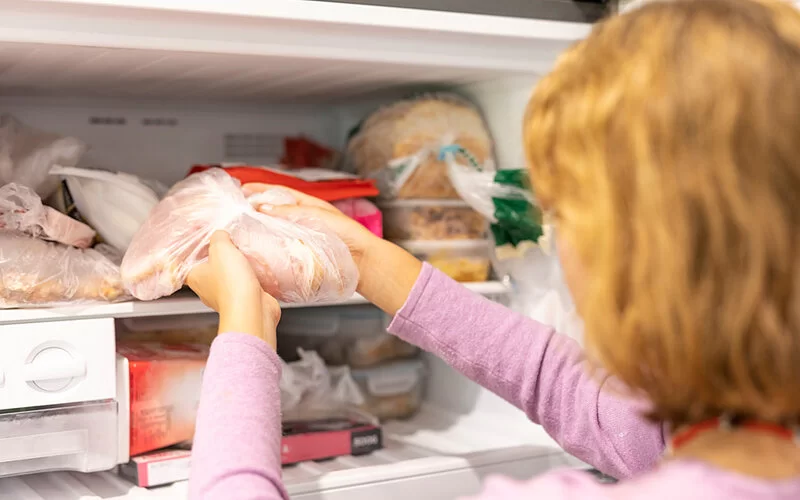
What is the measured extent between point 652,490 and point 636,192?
18cm

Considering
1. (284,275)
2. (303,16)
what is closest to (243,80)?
(303,16)

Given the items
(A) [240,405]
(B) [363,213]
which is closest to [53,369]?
(A) [240,405]

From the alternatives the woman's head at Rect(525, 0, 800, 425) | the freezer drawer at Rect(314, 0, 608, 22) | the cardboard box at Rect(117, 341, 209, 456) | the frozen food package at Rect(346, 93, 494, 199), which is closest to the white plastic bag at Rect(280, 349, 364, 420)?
the cardboard box at Rect(117, 341, 209, 456)

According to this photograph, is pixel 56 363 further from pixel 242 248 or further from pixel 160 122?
Answer: pixel 160 122

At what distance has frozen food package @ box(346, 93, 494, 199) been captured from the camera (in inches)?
51.7

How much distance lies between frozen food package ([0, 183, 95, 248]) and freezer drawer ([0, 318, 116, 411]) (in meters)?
0.12

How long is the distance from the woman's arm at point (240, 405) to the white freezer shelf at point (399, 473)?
0.32 m

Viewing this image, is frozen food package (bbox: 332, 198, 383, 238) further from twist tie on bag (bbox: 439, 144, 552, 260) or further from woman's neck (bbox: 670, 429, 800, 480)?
woman's neck (bbox: 670, 429, 800, 480)

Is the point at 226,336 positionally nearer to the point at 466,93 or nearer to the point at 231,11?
the point at 231,11

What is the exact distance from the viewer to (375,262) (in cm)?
105

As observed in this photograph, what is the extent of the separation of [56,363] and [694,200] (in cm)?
75

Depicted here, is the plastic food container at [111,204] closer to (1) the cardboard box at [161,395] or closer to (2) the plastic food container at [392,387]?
(1) the cardboard box at [161,395]

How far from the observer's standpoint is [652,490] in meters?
0.54

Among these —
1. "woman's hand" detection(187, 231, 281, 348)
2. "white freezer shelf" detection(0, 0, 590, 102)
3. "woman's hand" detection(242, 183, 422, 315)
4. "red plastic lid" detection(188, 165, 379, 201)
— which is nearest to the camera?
"woman's hand" detection(187, 231, 281, 348)
